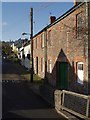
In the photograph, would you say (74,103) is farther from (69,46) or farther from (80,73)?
(69,46)

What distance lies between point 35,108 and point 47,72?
14095mm

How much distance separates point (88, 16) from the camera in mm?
17750

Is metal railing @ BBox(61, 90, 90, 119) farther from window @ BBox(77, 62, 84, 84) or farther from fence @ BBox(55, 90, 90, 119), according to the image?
window @ BBox(77, 62, 84, 84)

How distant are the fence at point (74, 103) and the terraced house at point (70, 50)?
8.96 feet

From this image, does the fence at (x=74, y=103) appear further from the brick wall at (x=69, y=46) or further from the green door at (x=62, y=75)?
the green door at (x=62, y=75)

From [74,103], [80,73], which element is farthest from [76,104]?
[80,73]

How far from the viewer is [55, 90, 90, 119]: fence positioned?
12.6 metres

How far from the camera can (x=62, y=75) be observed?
80.9 feet

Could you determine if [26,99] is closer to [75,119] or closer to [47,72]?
[75,119]

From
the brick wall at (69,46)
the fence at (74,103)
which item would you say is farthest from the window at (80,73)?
the fence at (74,103)

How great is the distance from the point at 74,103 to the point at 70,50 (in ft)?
25.7

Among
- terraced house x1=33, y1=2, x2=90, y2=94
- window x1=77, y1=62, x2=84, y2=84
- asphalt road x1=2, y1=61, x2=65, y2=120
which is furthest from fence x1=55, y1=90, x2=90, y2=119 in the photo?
window x1=77, y1=62, x2=84, y2=84

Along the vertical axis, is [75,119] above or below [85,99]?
below

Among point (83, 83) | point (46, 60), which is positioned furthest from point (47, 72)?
point (83, 83)
